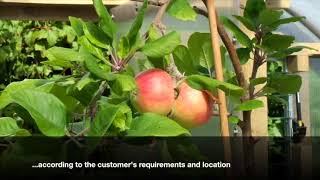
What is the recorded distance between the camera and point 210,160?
28.0 inches

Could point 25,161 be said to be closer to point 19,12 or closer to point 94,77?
point 94,77

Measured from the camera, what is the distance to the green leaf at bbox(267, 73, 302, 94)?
828 mm

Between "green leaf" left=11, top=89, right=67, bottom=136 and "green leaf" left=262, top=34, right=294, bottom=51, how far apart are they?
34 cm

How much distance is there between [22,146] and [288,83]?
1.29 ft

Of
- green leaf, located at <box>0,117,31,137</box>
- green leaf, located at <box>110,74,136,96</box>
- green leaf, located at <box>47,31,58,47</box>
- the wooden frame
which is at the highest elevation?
green leaf, located at <box>47,31,58,47</box>

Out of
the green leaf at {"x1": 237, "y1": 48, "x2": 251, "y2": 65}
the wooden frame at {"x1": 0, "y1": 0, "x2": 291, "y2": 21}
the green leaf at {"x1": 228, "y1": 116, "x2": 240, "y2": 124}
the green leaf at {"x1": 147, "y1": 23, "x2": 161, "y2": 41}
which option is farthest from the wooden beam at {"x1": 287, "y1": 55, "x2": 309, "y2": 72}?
the green leaf at {"x1": 147, "y1": 23, "x2": 161, "y2": 41}

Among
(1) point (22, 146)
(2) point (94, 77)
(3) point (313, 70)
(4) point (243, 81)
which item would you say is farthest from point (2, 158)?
(3) point (313, 70)

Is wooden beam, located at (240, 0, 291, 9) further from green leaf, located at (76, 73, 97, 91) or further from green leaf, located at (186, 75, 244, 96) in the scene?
green leaf, located at (76, 73, 97, 91)

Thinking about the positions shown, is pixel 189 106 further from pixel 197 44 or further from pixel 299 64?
pixel 299 64

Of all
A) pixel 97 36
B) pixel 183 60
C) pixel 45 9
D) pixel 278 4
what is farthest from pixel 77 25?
pixel 45 9

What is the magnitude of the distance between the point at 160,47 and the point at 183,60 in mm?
106

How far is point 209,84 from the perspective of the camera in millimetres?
648

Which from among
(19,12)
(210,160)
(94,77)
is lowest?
(210,160)

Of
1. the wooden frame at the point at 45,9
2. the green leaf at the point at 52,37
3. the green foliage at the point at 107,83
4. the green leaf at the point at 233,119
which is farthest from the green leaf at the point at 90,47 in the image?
the green leaf at the point at 52,37
